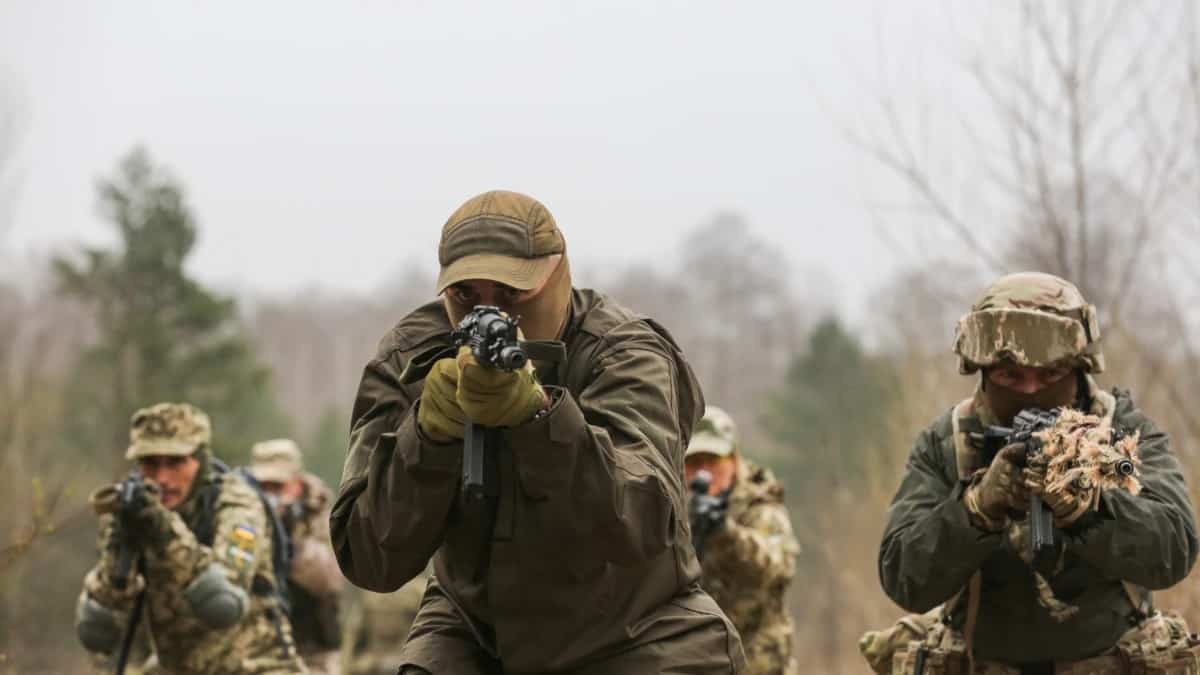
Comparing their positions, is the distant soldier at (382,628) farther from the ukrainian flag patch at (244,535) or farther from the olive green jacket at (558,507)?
the olive green jacket at (558,507)

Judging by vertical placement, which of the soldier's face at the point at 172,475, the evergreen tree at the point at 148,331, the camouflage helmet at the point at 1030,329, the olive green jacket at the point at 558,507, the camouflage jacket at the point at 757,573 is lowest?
the olive green jacket at the point at 558,507

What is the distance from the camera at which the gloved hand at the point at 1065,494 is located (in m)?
5.51

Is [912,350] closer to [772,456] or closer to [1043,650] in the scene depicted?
[1043,650]

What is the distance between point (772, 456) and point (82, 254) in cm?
1429

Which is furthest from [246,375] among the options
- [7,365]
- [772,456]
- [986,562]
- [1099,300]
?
[986,562]

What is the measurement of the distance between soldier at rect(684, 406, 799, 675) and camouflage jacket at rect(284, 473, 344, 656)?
295 cm

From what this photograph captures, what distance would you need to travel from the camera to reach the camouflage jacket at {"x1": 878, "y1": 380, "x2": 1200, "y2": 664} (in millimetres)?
5805

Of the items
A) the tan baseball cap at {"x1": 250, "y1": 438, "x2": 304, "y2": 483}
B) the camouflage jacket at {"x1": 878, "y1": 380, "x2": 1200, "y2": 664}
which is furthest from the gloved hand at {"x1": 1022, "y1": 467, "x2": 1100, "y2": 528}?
the tan baseball cap at {"x1": 250, "y1": 438, "x2": 304, "y2": 483}

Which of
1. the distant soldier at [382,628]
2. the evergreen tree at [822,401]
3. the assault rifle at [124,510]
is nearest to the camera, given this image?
the assault rifle at [124,510]

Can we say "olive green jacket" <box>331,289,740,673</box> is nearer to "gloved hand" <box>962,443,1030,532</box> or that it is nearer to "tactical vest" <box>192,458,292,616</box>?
"gloved hand" <box>962,443,1030,532</box>

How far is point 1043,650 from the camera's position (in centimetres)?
620

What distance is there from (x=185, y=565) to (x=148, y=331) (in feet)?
61.4

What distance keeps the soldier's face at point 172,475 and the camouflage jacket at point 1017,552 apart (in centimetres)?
420

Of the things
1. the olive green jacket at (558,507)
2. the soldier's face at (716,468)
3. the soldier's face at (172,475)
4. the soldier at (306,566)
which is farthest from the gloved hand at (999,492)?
the soldier at (306,566)
